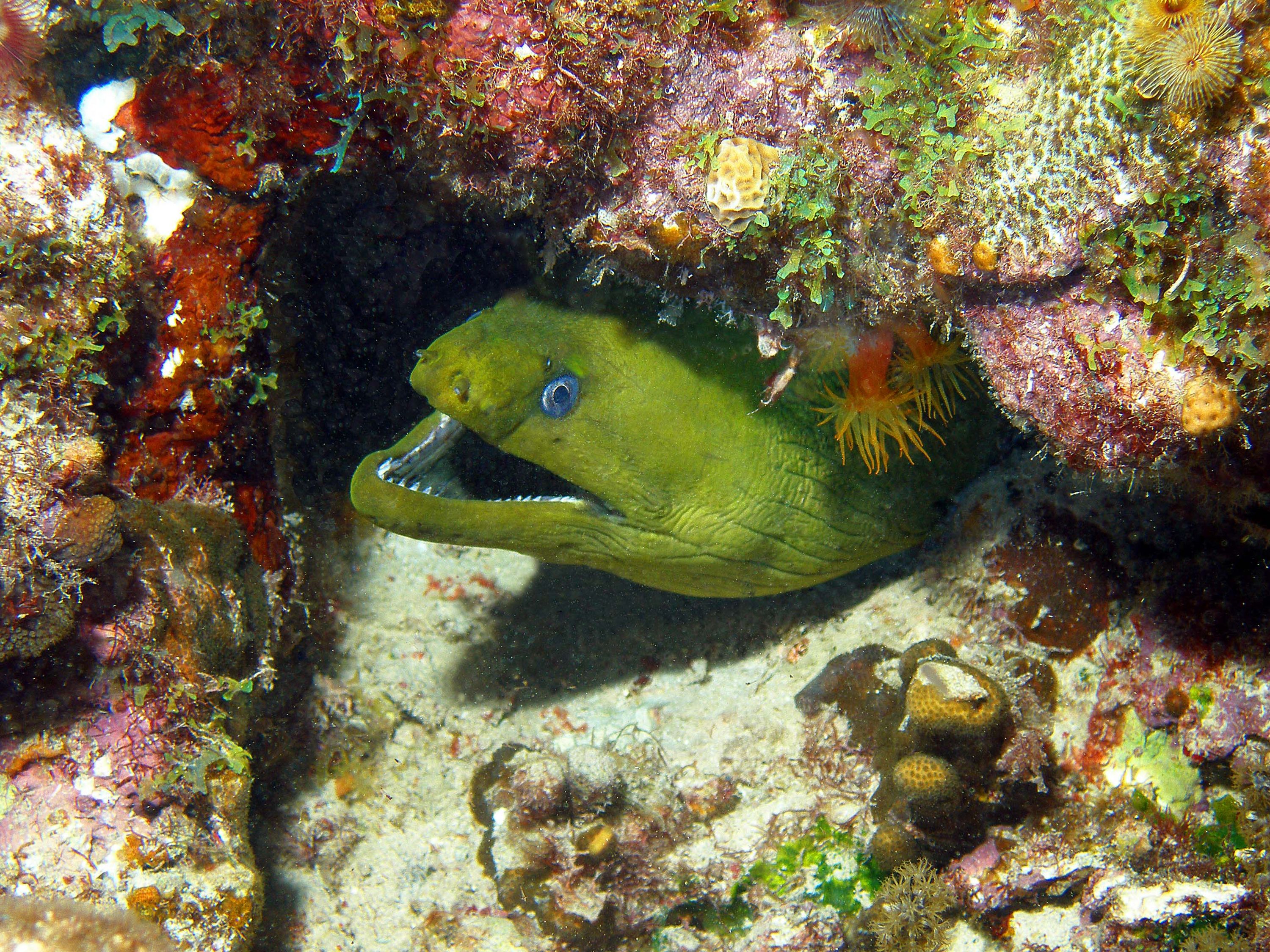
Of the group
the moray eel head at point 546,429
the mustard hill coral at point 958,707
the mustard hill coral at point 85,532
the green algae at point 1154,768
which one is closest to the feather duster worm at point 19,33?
the mustard hill coral at point 85,532

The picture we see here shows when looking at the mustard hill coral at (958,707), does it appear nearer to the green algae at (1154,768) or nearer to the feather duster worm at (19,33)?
the green algae at (1154,768)

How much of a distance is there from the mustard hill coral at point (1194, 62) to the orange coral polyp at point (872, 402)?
3.43 ft

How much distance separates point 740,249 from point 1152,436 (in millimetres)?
1300

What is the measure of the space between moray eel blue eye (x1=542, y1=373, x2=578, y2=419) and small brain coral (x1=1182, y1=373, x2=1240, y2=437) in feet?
6.68

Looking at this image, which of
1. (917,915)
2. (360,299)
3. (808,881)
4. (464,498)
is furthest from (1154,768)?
(360,299)

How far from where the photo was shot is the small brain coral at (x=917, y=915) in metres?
3.12

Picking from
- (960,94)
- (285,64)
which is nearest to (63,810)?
(285,64)

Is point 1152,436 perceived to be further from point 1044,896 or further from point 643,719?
point 643,719

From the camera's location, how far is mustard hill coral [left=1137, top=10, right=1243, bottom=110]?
1.54m

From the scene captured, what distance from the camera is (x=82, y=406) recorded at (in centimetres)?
272

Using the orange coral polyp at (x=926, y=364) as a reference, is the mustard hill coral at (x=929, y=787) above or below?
below

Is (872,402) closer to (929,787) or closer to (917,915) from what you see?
(929,787)

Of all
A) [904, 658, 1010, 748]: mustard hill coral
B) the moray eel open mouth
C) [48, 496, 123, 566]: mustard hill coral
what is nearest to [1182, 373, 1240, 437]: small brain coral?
[904, 658, 1010, 748]: mustard hill coral

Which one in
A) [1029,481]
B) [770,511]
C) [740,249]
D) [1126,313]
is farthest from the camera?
[1029,481]
